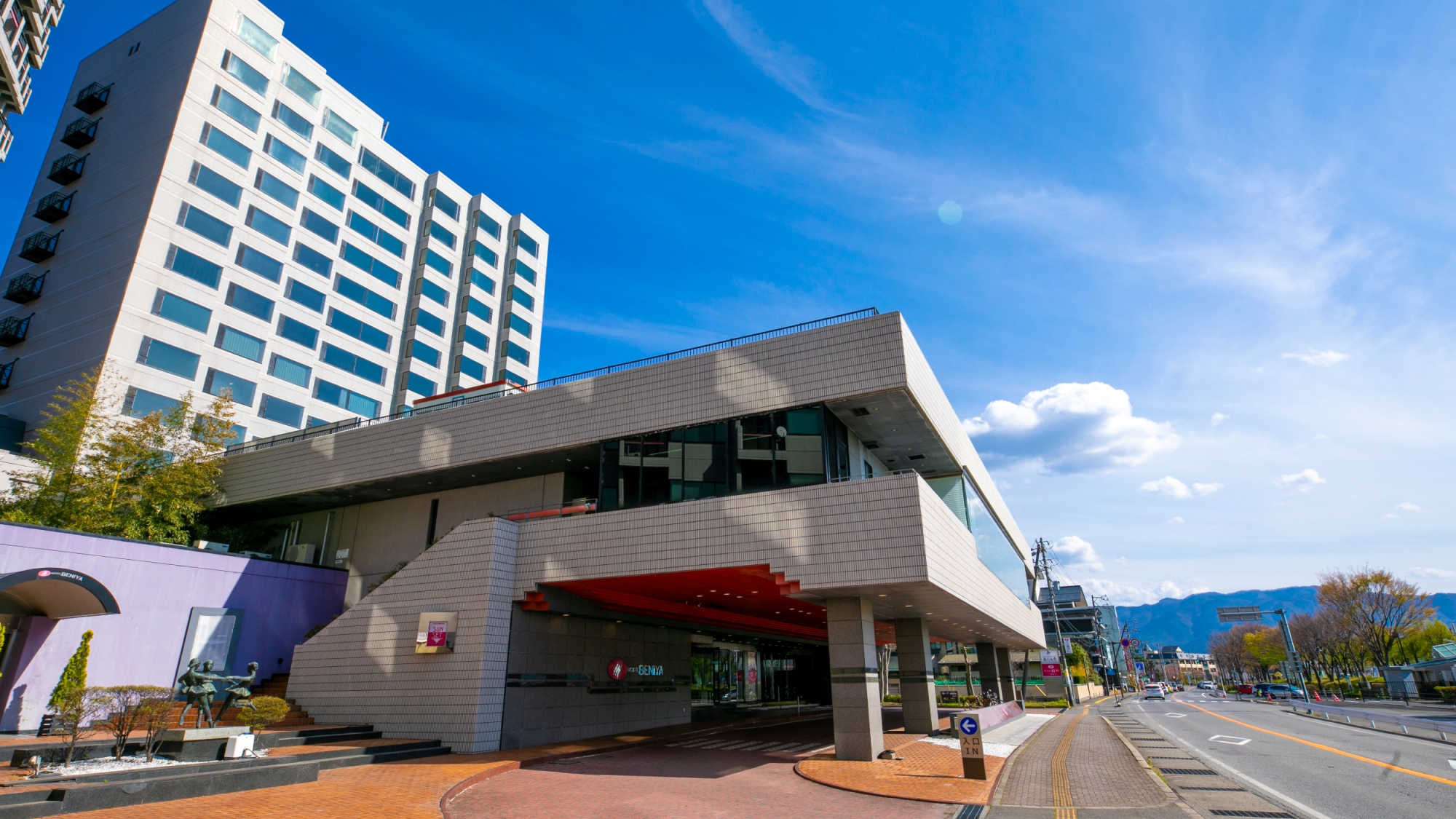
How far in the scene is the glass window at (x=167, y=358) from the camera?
32.3 m

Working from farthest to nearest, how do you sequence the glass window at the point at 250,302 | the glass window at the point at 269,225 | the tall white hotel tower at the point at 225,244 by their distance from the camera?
1. the glass window at the point at 269,225
2. the glass window at the point at 250,302
3. the tall white hotel tower at the point at 225,244

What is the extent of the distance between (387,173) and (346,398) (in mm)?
17836

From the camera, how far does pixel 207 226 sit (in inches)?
1427

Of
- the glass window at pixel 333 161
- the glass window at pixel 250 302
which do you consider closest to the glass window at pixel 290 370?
the glass window at pixel 250 302

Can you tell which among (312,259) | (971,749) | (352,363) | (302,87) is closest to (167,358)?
(352,363)

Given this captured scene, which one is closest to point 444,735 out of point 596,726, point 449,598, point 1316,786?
point 449,598

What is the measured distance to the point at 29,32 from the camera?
33.2 m

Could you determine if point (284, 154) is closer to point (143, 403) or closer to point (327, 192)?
point (327, 192)

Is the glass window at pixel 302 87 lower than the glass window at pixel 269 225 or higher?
higher

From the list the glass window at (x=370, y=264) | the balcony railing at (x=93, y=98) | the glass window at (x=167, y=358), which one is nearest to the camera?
the glass window at (x=167, y=358)

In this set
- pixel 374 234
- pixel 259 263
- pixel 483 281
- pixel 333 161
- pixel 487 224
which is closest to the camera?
pixel 259 263

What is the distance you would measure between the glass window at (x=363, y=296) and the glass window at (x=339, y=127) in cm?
992

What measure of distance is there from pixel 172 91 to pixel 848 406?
4016 cm

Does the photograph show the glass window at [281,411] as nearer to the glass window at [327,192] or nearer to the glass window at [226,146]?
the glass window at [226,146]
